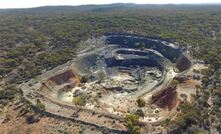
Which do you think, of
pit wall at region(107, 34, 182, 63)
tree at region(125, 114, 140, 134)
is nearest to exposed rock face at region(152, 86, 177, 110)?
tree at region(125, 114, 140, 134)

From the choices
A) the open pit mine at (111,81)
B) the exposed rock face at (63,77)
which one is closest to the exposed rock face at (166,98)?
the open pit mine at (111,81)

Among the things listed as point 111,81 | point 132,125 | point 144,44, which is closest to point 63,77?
point 111,81

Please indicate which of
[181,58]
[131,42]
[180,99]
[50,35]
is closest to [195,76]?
[180,99]

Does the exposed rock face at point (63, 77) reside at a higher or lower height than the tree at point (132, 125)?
lower

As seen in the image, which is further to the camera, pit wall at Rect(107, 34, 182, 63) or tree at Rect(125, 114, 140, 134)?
pit wall at Rect(107, 34, 182, 63)

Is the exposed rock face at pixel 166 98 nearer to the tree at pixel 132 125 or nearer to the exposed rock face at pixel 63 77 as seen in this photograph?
the tree at pixel 132 125

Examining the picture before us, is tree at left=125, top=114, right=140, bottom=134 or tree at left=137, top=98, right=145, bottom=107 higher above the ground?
tree at left=125, top=114, right=140, bottom=134

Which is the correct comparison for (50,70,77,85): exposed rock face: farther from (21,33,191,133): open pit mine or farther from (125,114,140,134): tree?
(125,114,140,134): tree

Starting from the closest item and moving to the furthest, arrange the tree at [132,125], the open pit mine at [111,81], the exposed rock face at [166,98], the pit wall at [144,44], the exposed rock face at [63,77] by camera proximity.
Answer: the tree at [132,125]
the open pit mine at [111,81]
the exposed rock face at [166,98]
the exposed rock face at [63,77]
the pit wall at [144,44]
